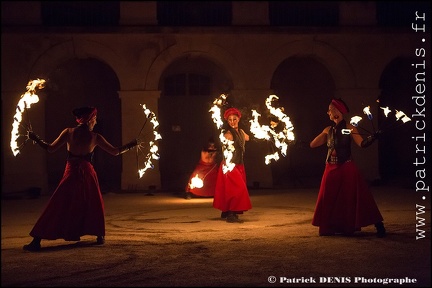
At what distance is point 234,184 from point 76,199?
139 inches

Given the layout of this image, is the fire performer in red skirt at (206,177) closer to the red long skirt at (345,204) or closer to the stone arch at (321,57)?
the stone arch at (321,57)

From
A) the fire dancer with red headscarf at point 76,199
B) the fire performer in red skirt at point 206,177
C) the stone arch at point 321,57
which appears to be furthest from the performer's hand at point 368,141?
the stone arch at point 321,57

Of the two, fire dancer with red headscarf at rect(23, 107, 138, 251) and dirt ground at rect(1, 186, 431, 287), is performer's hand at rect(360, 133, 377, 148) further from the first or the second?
fire dancer with red headscarf at rect(23, 107, 138, 251)

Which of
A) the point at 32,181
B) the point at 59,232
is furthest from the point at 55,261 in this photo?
the point at 32,181

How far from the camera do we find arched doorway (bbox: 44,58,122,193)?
963 inches

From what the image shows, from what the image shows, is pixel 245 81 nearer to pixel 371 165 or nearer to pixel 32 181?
pixel 371 165

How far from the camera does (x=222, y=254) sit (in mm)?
9539

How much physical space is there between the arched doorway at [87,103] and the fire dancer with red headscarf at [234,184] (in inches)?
445

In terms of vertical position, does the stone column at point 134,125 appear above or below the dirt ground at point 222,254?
above

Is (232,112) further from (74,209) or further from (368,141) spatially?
(74,209)

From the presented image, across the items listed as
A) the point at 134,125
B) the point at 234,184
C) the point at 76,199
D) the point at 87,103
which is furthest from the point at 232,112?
the point at 87,103

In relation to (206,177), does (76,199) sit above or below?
below

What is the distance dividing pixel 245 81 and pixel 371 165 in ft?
14.2

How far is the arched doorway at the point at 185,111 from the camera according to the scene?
A: 2456 centimetres
